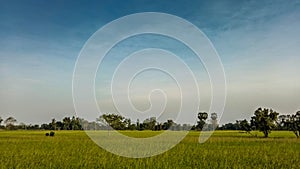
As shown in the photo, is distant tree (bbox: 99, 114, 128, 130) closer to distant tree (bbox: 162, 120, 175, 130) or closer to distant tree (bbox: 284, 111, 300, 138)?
distant tree (bbox: 162, 120, 175, 130)

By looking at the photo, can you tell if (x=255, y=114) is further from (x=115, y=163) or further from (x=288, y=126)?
(x=115, y=163)

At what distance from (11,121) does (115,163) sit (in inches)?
4352

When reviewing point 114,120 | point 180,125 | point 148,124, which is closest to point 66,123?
point 148,124

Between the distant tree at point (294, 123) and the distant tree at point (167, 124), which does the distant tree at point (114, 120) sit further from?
the distant tree at point (294, 123)

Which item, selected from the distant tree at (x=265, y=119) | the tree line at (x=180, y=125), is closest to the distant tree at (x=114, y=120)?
the tree line at (x=180, y=125)

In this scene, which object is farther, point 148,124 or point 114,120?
point 148,124

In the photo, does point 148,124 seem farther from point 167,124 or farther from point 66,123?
point 66,123

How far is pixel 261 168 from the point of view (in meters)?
9.80

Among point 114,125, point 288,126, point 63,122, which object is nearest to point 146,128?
point 114,125

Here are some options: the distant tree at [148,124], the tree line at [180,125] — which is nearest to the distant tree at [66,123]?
the tree line at [180,125]

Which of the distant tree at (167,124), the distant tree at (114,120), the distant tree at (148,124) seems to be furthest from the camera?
the distant tree at (148,124)

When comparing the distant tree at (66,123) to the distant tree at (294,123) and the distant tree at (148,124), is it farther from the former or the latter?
the distant tree at (294,123)

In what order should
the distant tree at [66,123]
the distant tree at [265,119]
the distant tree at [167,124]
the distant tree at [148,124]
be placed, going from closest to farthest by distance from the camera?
the distant tree at [265,119] → the distant tree at [167,124] → the distant tree at [148,124] → the distant tree at [66,123]

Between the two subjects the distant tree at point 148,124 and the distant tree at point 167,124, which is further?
the distant tree at point 148,124
